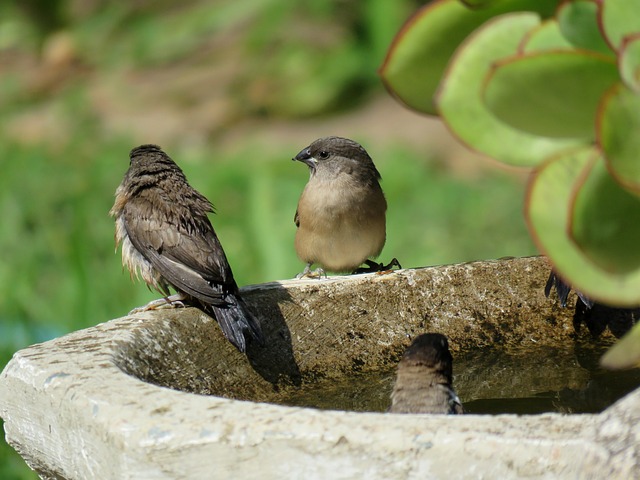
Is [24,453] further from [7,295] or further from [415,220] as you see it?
[415,220]

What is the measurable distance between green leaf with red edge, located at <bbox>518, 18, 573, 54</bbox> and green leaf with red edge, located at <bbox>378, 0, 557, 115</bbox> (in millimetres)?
111

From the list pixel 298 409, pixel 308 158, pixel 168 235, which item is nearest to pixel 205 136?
pixel 308 158

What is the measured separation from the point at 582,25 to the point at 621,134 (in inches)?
8.8

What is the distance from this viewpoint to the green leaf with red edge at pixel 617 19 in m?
1.39

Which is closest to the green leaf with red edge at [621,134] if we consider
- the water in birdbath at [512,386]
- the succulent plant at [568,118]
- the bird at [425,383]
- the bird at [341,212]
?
the succulent plant at [568,118]

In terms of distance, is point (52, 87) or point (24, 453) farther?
point (52, 87)

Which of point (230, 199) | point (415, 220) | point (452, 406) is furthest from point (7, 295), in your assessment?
point (452, 406)

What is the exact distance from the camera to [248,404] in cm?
177

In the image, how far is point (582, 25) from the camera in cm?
145

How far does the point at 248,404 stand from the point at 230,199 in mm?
5411

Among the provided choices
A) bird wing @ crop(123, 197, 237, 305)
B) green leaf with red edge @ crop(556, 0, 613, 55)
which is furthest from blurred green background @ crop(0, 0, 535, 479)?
green leaf with red edge @ crop(556, 0, 613, 55)

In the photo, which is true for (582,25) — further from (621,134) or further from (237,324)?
(237,324)

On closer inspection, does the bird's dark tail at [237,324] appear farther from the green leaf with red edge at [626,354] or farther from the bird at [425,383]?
the green leaf with red edge at [626,354]

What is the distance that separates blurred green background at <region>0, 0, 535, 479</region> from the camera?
19.1 ft
